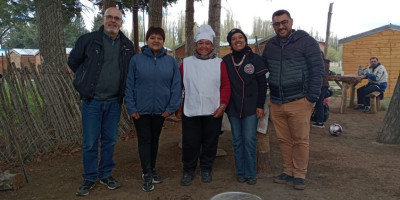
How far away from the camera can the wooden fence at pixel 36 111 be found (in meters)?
4.49

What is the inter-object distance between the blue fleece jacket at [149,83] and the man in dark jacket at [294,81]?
112 cm

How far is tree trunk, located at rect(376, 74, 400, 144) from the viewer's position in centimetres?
550

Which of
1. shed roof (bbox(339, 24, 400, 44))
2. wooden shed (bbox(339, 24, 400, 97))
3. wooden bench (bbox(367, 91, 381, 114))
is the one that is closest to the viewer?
wooden bench (bbox(367, 91, 381, 114))

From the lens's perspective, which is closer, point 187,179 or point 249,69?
point 249,69

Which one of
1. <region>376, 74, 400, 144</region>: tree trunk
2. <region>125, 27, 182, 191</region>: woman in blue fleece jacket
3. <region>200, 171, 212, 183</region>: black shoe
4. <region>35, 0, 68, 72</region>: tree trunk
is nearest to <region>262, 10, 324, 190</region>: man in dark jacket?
<region>200, 171, 212, 183</region>: black shoe

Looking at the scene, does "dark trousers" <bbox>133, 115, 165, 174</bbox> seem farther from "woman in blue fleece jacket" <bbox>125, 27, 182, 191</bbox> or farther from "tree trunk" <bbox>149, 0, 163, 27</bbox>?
"tree trunk" <bbox>149, 0, 163, 27</bbox>

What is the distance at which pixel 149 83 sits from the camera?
3.26 m

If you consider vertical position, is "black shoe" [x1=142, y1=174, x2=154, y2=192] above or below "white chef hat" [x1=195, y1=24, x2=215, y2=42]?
below

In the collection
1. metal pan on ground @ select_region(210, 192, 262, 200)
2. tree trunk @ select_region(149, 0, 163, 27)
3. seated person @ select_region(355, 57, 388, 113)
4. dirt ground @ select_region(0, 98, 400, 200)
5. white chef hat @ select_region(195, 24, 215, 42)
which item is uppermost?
tree trunk @ select_region(149, 0, 163, 27)

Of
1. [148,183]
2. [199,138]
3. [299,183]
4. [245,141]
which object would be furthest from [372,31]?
[148,183]

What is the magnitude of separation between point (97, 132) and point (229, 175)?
1.68m

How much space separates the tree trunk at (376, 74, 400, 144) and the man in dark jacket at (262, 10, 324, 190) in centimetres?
300

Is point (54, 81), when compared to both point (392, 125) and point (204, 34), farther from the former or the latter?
point (392, 125)

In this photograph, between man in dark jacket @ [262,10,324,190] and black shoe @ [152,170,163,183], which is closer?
man in dark jacket @ [262,10,324,190]
